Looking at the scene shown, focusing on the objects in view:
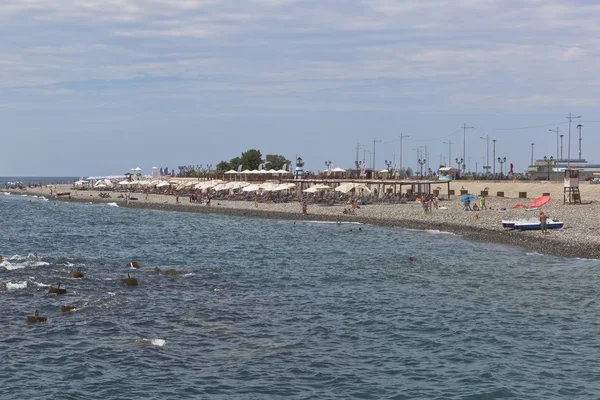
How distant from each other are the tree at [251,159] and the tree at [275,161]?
3195 mm

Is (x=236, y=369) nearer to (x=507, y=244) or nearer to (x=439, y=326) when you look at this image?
(x=439, y=326)

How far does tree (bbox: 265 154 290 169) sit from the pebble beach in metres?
45.2

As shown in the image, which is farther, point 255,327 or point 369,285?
point 369,285

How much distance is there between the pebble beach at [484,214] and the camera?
3825cm

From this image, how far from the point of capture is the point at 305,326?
798 inches

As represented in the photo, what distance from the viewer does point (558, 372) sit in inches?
636

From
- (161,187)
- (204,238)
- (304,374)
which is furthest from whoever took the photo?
(161,187)

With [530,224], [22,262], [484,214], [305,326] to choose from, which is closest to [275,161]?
[484,214]

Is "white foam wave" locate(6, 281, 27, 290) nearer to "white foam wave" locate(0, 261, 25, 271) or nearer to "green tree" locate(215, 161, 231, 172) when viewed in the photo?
"white foam wave" locate(0, 261, 25, 271)

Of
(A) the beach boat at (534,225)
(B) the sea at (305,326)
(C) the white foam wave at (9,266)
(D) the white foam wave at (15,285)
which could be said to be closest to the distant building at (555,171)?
(A) the beach boat at (534,225)

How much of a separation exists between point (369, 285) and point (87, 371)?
45.1ft

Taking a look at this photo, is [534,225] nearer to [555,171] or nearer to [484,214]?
[484,214]

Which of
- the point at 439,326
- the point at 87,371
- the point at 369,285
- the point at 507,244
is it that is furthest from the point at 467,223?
the point at 87,371

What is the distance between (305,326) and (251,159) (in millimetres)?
112640
